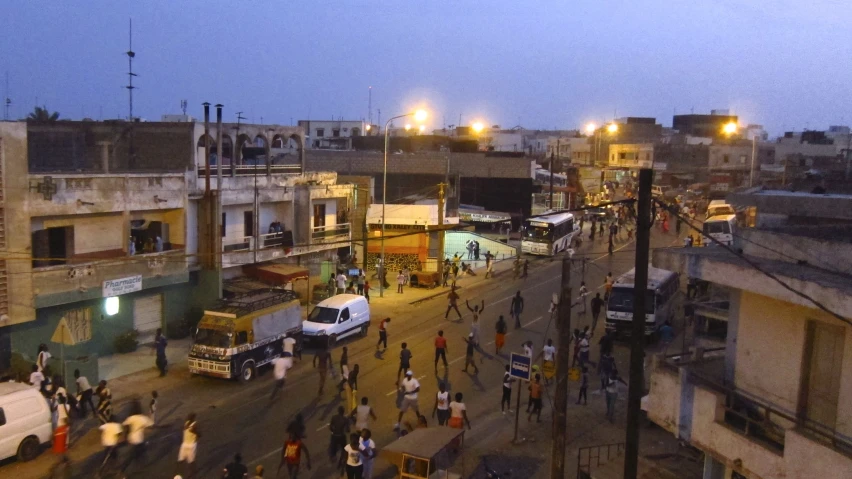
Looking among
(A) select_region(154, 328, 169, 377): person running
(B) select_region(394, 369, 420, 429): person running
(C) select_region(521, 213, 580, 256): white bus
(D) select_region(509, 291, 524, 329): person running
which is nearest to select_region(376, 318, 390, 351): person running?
(D) select_region(509, 291, 524, 329): person running

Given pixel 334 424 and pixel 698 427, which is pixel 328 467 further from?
pixel 698 427

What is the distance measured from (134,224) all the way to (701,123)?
100041mm

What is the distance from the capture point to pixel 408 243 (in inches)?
1540

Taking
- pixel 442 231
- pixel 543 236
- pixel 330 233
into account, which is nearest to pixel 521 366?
pixel 330 233

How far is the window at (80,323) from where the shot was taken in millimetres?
22719

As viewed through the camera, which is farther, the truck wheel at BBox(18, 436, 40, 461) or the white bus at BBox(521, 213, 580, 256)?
the white bus at BBox(521, 213, 580, 256)

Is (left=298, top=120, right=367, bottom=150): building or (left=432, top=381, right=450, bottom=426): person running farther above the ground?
(left=298, top=120, right=367, bottom=150): building

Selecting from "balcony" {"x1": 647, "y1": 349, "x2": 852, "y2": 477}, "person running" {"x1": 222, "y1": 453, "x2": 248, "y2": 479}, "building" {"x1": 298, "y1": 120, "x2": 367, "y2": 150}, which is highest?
"building" {"x1": 298, "y1": 120, "x2": 367, "y2": 150}

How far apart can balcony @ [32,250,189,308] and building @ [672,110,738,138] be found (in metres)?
90.8

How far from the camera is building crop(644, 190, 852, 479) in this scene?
8.30m

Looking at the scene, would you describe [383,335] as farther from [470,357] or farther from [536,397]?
[536,397]

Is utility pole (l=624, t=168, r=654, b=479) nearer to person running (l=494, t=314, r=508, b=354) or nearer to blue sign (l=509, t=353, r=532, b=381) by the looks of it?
blue sign (l=509, t=353, r=532, b=381)

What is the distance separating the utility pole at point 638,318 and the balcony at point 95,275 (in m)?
12.8

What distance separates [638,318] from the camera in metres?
10.4
